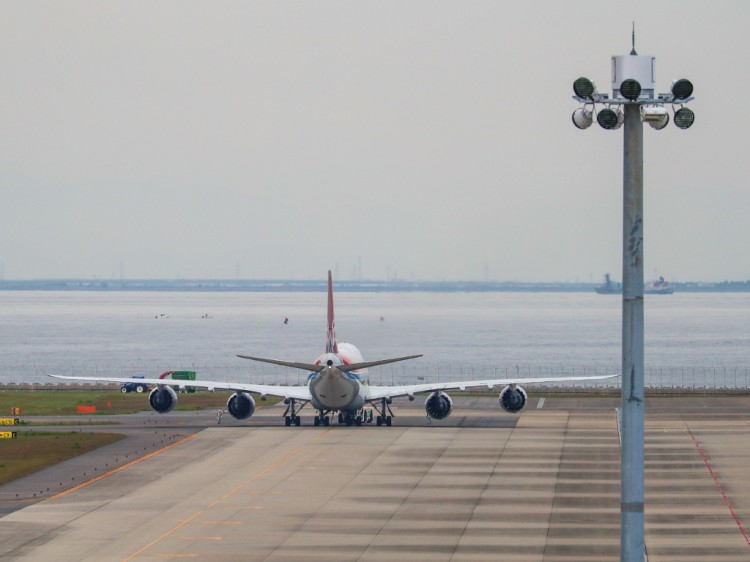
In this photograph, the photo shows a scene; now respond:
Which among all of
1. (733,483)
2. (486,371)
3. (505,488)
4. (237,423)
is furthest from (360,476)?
(486,371)

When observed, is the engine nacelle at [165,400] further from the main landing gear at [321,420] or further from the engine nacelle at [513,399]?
the engine nacelle at [513,399]

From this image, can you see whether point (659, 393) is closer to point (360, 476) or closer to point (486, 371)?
point (360, 476)

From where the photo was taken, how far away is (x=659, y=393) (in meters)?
123

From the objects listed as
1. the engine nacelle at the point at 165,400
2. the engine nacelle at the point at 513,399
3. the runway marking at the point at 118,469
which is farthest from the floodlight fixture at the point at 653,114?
the engine nacelle at the point at 165,400

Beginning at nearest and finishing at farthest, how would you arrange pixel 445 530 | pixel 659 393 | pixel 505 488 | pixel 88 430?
pixel 445 530 → pixel 505 488 → pixel 88 430 → pixel 659 393

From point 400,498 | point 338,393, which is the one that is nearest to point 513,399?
point 338,393

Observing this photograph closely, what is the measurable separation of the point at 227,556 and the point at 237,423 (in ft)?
152

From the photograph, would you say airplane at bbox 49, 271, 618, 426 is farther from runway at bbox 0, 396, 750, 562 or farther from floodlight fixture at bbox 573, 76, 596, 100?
floodlight fixture at bbox 573, 76, 596, 100

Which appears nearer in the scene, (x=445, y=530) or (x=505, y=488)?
(x=445, y=530)

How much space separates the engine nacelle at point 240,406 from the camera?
300 ft

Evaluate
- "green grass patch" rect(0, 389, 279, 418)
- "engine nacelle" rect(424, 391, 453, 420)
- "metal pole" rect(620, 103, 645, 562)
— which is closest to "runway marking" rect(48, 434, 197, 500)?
"engine nacelle" rect(424, 391, 453, 420)

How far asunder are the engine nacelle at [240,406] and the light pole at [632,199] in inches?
2698

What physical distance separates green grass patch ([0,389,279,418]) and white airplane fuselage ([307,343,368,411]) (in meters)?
26.5

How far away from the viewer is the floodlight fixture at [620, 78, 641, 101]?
2327 cm
